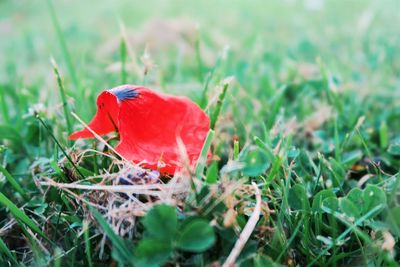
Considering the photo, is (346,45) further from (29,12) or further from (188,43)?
(29,12)

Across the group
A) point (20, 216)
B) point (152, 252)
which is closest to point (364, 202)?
point (152, 252)

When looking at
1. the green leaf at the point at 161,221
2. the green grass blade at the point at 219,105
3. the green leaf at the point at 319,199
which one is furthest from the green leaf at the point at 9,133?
the green leaf at the point at 319,199

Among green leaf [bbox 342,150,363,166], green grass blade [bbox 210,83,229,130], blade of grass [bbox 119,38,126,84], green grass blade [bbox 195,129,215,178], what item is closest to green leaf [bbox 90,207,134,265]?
green grass blade [bbox 195,129,215,178]

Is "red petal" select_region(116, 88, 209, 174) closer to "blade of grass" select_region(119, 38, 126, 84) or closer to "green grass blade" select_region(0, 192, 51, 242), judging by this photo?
"green grass blade" select_region(0, 192, 51, 242)

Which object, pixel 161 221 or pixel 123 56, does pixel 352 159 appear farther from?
pixel 123 56

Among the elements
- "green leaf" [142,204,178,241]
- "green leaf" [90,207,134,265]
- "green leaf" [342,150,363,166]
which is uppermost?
"green leaf" [142,204,178,241]

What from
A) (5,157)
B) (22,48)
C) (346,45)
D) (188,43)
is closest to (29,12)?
(22,48)

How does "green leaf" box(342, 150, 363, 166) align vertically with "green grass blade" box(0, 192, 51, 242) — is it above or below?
below
